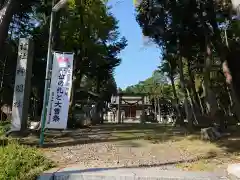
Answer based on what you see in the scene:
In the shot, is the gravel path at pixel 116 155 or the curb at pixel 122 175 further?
the gravel path at pixel 116 155

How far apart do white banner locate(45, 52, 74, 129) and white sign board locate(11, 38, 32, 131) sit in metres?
2.79

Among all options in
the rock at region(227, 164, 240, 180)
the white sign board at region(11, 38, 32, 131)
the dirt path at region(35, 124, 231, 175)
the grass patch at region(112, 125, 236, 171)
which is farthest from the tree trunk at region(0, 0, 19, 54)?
the rock at region(227, 164, 240, 180)

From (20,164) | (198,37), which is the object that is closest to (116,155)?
(20,164)

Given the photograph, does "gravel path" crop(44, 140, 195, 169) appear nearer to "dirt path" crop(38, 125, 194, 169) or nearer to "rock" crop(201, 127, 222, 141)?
"dirt path" crop(38, 125, 194, 169)

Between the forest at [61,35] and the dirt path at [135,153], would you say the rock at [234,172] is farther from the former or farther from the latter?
the forest at [61,35]

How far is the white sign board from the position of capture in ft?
47.7

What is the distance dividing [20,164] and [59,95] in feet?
14.1

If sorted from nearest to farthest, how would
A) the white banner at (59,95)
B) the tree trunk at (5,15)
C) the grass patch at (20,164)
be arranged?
the grass patch at (20,164) → the white banner at (59,95) → the tree trunk at (5,15)

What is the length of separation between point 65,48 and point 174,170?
1808cm

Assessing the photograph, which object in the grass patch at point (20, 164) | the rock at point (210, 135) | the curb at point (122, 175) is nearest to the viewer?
the grass patch at point (20, 164)

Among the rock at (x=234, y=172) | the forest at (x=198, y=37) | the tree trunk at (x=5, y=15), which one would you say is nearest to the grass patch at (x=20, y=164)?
the rock at (x=234, y=172)

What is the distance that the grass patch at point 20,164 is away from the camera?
746 cm

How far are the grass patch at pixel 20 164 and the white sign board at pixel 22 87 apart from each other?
486 centimetres

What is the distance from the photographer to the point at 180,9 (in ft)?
62.6
